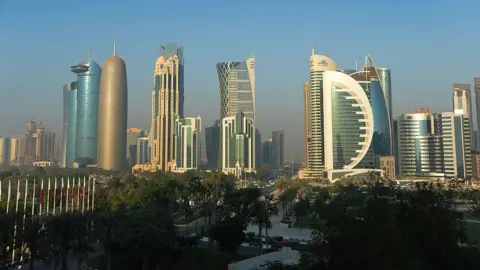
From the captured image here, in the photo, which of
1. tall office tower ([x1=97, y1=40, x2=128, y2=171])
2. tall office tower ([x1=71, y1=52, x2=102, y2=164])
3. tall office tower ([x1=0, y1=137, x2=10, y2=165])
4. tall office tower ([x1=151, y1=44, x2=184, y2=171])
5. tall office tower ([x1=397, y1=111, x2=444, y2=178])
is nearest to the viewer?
tall office tower ([x1=397, y1=111, x2=444, y2=178])

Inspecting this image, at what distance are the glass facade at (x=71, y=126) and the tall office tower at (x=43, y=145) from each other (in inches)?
583

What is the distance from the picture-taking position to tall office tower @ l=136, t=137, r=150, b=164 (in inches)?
7633

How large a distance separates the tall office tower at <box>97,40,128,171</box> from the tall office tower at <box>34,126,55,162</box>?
5423 centimetres

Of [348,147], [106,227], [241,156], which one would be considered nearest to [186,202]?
[106,227]

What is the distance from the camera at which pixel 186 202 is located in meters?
42.9

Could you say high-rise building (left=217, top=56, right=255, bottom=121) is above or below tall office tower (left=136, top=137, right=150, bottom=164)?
above

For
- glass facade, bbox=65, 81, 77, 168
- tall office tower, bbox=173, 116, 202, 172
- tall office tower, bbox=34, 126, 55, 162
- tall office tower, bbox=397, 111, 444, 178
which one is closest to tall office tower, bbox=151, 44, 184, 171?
tall office tower, bbox=173, 116, 202, 172

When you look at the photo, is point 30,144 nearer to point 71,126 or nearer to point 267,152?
point 71,126

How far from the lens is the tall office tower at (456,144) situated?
9600cm

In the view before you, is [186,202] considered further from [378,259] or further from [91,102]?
[91,102]

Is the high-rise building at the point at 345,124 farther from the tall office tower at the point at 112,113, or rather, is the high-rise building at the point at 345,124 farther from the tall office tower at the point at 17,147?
the tall office tower at the point at 17,147

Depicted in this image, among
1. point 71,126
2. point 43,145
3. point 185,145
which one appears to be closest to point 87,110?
point 71,126

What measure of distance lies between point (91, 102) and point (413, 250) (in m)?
155

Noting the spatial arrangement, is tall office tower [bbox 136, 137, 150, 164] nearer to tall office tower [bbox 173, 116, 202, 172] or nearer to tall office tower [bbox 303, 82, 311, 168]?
tall office tower [bbox 173, 116, 202, 172]
